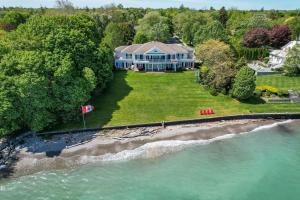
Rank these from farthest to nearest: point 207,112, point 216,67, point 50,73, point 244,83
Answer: point 216,67
point 244,83
point 207,112
point 50,73

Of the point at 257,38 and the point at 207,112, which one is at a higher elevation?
the point at 257,38

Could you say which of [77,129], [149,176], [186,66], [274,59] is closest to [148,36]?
[186,66]

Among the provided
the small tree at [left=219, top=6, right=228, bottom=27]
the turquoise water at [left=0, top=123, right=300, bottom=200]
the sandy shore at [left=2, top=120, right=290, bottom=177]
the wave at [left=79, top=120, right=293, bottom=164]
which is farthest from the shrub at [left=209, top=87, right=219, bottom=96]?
the small tree at [left=219, top=6, right=228, bottom=27]

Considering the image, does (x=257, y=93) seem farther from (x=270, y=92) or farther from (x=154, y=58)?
(x=154, y=58)

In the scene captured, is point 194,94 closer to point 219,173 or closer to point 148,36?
point 219,173

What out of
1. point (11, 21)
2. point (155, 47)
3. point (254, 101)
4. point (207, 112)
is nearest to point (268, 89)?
point (254, 101)
